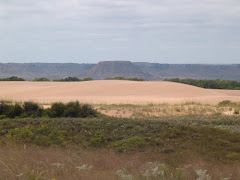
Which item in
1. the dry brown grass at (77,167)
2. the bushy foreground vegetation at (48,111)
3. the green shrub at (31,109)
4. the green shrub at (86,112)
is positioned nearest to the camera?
the dry brown grass at (77,167)

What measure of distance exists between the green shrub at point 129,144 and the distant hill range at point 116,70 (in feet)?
452

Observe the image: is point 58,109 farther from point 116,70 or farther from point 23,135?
point 116,70

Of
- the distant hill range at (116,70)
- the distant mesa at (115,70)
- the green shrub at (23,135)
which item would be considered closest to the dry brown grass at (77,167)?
the green shrub at (23,135)

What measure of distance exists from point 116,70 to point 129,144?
153 m

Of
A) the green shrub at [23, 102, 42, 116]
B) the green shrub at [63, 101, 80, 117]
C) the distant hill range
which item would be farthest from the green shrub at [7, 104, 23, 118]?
the distant hill range

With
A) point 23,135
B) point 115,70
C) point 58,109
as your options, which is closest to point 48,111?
point 58,109

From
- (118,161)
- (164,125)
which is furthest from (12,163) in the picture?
(164,125)

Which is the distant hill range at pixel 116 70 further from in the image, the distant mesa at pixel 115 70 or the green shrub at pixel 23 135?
the green shrub at pixel 23 135

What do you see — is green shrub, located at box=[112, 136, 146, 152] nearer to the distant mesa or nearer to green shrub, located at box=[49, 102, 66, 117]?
green shrub, located at box=[49, 102, 66, 117]

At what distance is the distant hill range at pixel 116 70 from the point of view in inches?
6324

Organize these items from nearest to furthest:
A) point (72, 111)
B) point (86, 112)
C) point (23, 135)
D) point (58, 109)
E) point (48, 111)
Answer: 1. point (23, 135)
2. point (48, 111)
3. point (72, 111)
4. point (58, 109)
5. point (86, 112)

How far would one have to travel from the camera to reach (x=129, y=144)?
40.0ft

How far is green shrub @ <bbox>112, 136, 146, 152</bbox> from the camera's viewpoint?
11.7 m

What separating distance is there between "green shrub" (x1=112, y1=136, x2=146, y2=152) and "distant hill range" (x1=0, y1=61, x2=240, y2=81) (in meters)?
138
